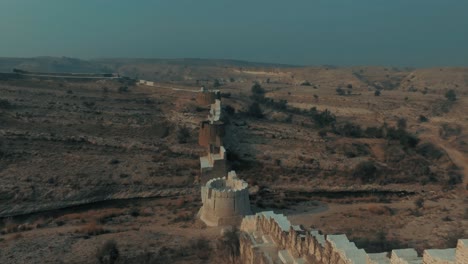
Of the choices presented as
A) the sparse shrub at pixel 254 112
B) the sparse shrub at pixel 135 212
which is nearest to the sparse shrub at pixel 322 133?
→ the sparse shrub at pixel 254 112

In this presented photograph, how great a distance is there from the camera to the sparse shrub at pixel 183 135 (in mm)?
29891

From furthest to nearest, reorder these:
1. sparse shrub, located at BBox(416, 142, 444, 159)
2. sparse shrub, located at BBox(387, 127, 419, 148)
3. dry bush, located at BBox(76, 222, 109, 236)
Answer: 1. sparse shrub, located at BBox(387, 127, 419, 148)
2. sparse shrub, located at BBox(416, 142, 444, 159)
3. dry bush, located at BBox(76, 222, 109, 236)

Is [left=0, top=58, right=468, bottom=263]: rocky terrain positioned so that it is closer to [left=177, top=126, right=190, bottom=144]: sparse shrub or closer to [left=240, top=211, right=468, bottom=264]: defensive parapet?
[left=177, top=126, right=190, bottom=144]: sparse shrub

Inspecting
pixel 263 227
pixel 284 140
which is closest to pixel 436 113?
pixel 284 140

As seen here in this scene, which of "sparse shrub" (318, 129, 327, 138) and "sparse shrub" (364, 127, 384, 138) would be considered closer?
"sparse shrub" (318, 129, 327, 138)

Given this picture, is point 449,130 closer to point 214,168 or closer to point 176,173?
point 176,173

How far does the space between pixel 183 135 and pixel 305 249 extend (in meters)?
22.4

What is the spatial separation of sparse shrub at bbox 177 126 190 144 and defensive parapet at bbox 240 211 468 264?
54.2 ft

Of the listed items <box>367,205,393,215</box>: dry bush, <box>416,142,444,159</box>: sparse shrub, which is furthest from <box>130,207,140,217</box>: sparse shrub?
<box>416,142,444,159</box>: sparse shrub

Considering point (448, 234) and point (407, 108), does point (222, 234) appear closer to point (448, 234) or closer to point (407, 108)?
point (448, 234)

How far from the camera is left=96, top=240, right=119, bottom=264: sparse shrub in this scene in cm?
1234

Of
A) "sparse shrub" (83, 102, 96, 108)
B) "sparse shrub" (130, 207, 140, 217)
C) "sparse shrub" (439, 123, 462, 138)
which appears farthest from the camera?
"sparse shrub" (439, 123, 462, 138)

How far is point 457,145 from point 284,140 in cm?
1368

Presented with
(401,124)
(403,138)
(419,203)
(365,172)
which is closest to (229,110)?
(403,138)
